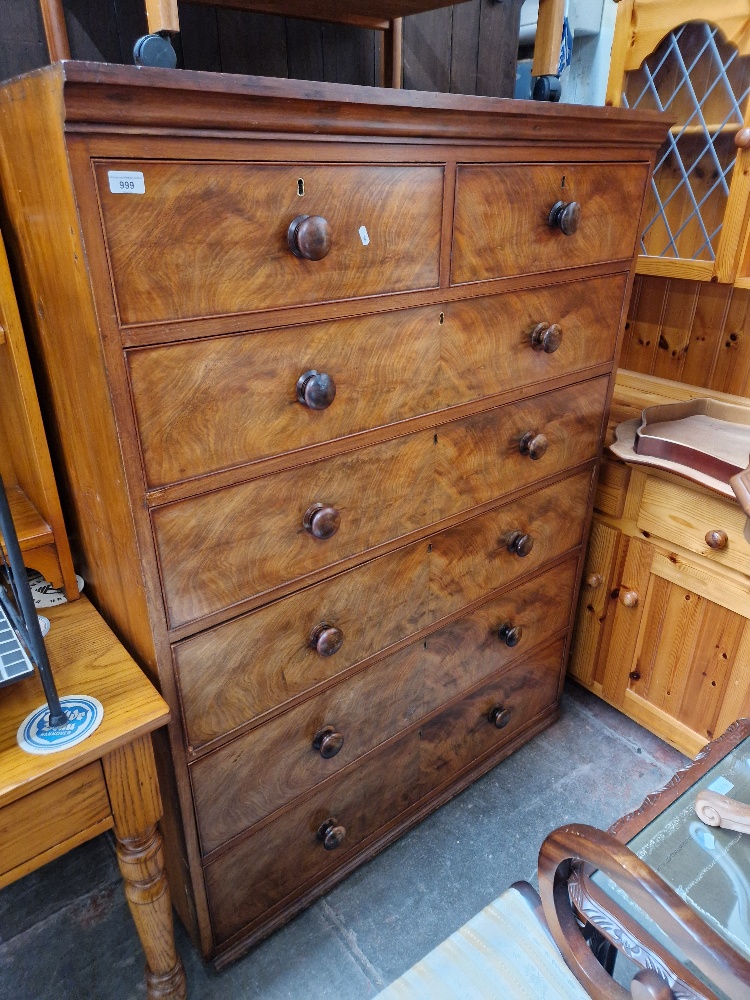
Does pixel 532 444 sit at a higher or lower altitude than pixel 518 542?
higher

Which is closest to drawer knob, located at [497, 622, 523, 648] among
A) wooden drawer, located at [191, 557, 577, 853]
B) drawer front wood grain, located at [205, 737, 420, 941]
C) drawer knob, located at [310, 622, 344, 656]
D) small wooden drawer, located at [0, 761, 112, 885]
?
wooden drawer, located at [191, 557, 577, 853]

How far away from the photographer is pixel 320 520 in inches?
41.4

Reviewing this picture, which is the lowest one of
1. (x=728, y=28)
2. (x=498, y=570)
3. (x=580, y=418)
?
(x=498, y=570)

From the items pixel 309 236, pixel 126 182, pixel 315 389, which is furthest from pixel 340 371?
pixel 126 182

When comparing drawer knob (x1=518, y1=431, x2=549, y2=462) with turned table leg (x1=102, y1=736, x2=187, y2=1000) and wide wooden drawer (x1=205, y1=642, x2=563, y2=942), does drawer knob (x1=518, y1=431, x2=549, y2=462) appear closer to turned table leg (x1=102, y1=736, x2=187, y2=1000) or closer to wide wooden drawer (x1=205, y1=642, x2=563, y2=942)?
wide wooden drawer (x1=205, y1=642, x2=563, y2=942)

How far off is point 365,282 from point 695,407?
3.87ft

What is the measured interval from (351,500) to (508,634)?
Answer: 64 cm

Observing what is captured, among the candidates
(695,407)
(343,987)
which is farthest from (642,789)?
(695,407)

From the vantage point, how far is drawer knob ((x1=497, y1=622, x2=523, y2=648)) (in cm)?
157

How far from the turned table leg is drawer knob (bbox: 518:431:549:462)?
85 centimetres

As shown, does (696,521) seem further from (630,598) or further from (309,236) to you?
(309,236)

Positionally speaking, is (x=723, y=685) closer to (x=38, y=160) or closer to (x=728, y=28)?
(x=728, y=28)

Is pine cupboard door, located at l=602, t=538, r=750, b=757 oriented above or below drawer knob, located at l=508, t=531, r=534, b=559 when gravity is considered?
below

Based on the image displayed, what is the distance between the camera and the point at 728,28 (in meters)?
1.48
